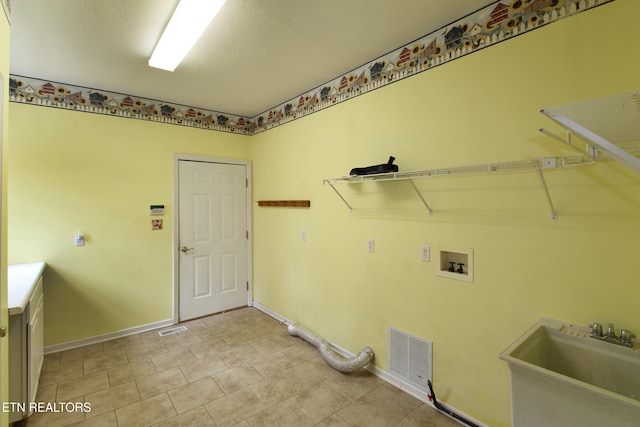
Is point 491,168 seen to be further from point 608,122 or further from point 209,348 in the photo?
point 209,348

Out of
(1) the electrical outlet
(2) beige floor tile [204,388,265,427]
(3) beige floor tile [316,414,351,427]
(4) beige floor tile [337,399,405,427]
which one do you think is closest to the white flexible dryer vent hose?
(4) beige floor tile [337,399,405,427]

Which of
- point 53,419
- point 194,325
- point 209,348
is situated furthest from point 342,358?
point 53,419

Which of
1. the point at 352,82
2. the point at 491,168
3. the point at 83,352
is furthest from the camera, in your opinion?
the point at 83,352

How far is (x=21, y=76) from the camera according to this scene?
2.85m

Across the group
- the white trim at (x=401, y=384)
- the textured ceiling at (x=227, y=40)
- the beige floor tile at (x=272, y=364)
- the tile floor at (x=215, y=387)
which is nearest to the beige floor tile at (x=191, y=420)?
the tile floor at (x=215, y=387)

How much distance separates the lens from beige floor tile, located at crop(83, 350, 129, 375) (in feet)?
8.93

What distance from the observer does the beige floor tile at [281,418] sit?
6.71 ft

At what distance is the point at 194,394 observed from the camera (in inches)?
93.0

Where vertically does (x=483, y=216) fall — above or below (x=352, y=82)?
below

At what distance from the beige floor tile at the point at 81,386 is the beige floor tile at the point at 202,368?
0.61 meters

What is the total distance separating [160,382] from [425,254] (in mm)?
2443

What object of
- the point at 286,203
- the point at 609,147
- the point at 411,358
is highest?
the point at 609,147

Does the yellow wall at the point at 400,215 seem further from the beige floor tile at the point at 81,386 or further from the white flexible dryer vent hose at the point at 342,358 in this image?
the beige floor tile at the point at 81,386

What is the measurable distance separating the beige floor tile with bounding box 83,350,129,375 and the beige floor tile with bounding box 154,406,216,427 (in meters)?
1.10
